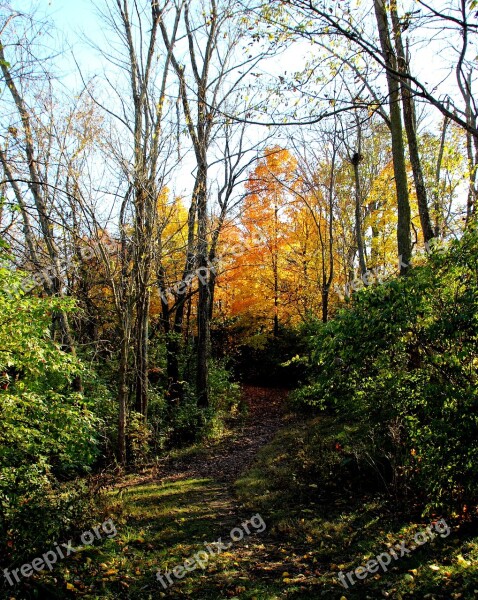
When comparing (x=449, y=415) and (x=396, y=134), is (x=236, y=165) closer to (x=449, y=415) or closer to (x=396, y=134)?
(x=396, y=134)

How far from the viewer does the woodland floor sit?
12.1ft

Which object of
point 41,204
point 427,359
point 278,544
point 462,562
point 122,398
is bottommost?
point 278,544

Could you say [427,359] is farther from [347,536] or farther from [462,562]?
[347,536]

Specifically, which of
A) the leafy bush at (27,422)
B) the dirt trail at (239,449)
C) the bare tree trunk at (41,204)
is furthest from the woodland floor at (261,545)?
the bare tree trunk at (41,204)

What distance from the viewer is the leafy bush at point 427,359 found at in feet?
12.7

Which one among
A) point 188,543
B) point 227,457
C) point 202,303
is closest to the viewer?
point 188,543

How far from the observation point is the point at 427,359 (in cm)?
431

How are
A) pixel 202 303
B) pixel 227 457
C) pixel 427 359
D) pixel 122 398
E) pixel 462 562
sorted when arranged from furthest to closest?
1. pixel 202 303
2. pixel 227 457
3. pixel 122 398
4. pixel 427 359
5. pixel 462 562

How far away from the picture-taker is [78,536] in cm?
462

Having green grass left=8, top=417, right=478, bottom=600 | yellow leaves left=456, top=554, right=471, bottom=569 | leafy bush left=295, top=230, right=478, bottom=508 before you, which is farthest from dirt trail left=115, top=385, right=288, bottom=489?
yellow leaves left=456, top=554, right=471, bottom=569

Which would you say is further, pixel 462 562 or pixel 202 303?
pixel 202 303

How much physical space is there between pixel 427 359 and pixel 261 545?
2.83 metres

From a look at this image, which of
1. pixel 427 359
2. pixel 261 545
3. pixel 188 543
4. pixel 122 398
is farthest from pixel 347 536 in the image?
pixel 122 398

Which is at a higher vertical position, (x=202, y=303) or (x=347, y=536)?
(x=202, y=303)
